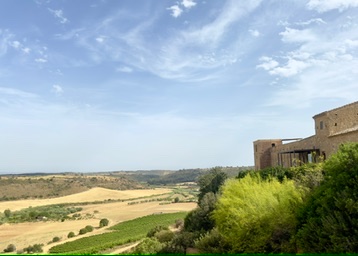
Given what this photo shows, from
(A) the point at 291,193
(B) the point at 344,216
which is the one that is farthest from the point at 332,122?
(B) the point at 344,216

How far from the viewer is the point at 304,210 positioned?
48.2ft

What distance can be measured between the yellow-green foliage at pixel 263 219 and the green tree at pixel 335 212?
1.47 m

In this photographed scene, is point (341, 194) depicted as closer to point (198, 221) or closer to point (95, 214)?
point (198, 221)

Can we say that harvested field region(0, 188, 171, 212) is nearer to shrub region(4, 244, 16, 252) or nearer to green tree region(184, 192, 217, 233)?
shrub region(4, 244, 16, 252)

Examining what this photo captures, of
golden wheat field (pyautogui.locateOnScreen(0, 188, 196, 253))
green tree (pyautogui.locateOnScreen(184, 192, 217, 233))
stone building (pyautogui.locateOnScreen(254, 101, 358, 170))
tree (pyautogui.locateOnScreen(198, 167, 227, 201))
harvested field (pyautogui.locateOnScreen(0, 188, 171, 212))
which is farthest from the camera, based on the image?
harvested field (pyautogui.locateOnScreen(0, 188, 171, 212))

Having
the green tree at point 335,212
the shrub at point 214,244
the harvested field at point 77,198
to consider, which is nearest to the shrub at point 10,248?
the shrub at point 214,244

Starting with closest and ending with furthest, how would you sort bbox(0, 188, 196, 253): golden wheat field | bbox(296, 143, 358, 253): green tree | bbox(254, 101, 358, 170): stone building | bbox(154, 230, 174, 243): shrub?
bbox(296, 143, 358, 253): green tree < bbox(254, 101, 358, 170): stone building < bbox(154, 230, 174, 243): shrub < bbox(0, 188, 196, 253): golden wheat field

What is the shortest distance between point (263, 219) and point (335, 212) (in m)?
4.62

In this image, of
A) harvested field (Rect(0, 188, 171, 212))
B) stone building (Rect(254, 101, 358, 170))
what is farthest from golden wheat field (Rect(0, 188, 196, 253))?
stone building (Rect(254, 101, 358, 170))

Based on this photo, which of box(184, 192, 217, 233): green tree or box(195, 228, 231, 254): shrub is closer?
box(195, 228, 231, 254): shrub

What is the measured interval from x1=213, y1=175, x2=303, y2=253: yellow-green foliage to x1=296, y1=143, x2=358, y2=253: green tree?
1.47 meters

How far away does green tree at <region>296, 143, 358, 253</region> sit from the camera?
12.2 metres

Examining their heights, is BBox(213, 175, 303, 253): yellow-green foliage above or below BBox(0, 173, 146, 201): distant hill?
above

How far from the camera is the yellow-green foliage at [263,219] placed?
1616cm
